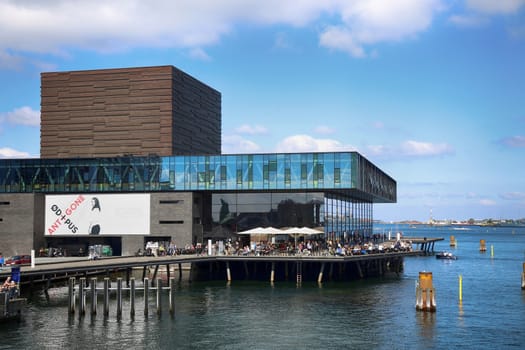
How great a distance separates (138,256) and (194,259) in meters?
8.57

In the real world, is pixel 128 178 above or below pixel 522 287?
above

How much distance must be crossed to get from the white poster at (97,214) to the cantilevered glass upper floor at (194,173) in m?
1.19

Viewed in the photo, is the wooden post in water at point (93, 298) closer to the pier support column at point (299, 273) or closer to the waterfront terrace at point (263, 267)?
the waterfront terrace at point (263, 267)

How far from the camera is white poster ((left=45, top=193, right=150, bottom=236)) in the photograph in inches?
3425

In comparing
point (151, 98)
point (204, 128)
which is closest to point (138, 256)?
point (151, 98)

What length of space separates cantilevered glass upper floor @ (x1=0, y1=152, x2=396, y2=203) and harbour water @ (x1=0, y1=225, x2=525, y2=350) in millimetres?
19065

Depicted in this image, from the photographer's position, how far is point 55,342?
39906mm

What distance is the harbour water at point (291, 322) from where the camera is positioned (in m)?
40.1

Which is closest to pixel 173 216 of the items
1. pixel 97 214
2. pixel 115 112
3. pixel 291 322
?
pixel 97 214

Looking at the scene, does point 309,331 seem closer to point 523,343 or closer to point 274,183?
point 523,343

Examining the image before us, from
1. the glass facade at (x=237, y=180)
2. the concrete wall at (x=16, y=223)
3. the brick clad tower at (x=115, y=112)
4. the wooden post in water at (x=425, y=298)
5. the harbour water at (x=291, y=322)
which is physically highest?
the brick clad tower at (x=115, y=112)

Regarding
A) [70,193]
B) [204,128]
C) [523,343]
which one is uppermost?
[204,128]

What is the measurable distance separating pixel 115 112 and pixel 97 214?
46615mm

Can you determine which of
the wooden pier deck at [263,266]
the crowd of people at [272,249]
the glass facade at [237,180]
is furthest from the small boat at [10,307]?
the glass facade at [237,180]
